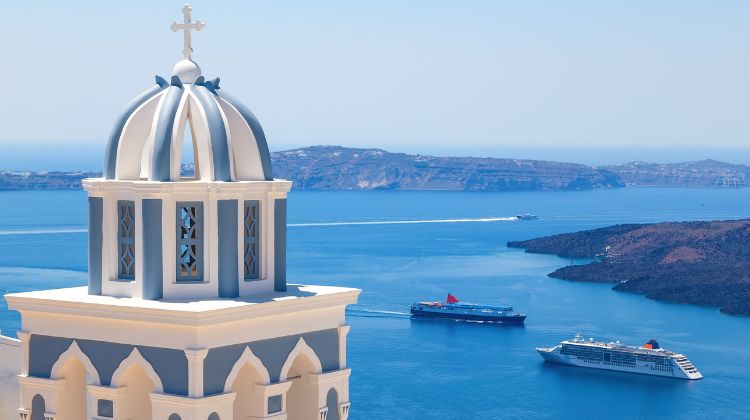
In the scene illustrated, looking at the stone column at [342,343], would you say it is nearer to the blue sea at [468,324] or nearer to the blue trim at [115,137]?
the blue trim at [115,137]

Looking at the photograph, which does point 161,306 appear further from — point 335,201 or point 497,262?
point 335,201

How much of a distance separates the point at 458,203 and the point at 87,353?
137 m

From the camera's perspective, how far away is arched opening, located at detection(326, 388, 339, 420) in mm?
5004

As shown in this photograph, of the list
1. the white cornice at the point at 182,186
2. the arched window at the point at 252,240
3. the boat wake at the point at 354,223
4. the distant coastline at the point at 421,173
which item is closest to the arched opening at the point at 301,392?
the arched window at the point at 252,240

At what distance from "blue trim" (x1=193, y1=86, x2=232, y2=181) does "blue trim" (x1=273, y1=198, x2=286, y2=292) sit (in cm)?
24

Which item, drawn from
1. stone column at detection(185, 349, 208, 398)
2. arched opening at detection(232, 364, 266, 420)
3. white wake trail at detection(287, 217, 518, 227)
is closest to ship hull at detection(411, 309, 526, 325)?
white wake trail at detection(287, 217, 518, 227)

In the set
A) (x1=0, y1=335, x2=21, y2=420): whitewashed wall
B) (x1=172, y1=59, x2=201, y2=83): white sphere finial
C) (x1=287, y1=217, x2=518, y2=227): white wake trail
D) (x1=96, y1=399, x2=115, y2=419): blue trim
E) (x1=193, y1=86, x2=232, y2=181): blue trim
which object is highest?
(x1=172, y1=59, x2=201, y2=83): white sphere finial

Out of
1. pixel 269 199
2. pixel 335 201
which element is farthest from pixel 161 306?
pixel 335 201

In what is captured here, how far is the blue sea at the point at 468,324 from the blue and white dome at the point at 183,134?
2792 centimetres

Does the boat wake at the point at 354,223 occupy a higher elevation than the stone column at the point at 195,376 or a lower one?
lower

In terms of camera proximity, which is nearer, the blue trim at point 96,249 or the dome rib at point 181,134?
the dome rib at point 181,134

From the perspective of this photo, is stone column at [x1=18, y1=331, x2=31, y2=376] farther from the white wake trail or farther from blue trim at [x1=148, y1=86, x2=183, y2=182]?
the white wake trail

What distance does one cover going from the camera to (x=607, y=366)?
46719 mm

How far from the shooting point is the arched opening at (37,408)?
489cm
